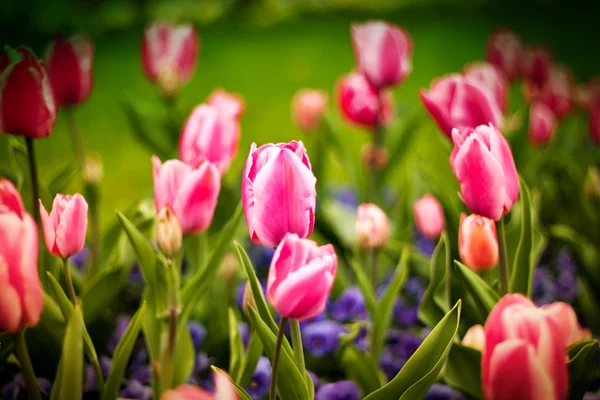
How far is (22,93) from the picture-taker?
1.90 ft

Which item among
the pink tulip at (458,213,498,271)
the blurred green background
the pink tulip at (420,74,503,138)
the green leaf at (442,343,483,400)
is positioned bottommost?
the blurred green background

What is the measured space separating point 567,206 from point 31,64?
107 centimetres

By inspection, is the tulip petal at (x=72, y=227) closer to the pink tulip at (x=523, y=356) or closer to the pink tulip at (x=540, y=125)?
the pink tulip at (x=523, y=356)

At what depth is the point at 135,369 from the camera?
2.57 ft

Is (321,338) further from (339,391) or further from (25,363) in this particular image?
(25,363)

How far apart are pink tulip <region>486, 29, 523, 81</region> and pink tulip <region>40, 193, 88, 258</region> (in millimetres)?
1159

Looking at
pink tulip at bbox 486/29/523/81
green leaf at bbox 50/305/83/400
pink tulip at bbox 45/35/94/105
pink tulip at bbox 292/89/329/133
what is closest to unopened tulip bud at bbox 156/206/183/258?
green leaf at bbox 50/305/83/400

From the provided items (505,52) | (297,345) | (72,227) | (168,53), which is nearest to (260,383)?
(297,345)

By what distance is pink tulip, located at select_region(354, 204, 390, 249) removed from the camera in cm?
85

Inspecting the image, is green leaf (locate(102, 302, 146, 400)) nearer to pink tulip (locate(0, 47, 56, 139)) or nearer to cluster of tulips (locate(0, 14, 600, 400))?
cluster of tulips (locate(0, 14, 600, 400))

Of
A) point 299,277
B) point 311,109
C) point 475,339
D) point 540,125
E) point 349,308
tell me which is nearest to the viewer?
point 299,277

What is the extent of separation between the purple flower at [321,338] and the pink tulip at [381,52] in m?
0.43

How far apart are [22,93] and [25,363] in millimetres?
247

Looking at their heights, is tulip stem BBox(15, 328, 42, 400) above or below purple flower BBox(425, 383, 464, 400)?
above
